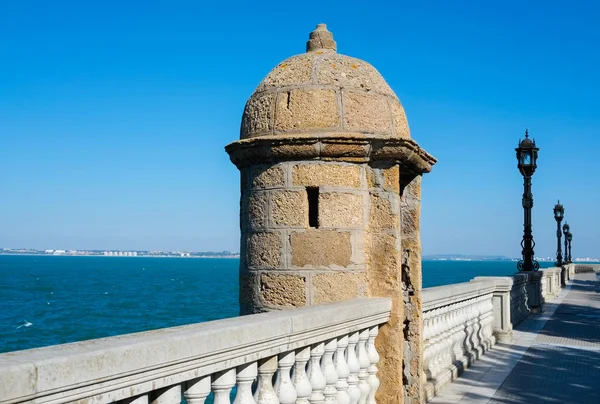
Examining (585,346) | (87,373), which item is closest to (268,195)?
(87,373)

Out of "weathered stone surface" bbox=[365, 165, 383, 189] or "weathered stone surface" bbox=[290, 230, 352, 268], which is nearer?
"weathered stone surface" bbox=[290, 230, 352, 268]

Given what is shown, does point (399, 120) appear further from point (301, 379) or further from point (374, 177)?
point (301, 379)

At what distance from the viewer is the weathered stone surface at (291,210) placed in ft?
16.4

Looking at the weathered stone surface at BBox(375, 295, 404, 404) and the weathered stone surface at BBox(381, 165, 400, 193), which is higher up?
the weathered stone surface at BBox(381, 165, 400, 193)

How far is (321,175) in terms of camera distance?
5039 mm

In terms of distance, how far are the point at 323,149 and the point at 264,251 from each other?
0.82 meters

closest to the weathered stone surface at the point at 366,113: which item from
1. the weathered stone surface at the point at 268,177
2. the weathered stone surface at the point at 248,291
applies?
the weathered stone surface at the point at 268,177

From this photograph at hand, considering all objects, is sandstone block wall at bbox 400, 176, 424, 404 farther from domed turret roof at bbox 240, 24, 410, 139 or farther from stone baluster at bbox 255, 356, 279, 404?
stone baluster at bbox 255, 356, 279, 404

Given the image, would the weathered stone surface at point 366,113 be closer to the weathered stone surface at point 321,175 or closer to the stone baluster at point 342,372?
the weathered stone surface at point 321,175

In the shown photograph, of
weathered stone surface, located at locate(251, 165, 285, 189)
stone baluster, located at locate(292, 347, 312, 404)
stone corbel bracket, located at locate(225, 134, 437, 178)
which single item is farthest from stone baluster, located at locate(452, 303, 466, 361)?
stone baluster, located at locate(292, 347, 312, 404)

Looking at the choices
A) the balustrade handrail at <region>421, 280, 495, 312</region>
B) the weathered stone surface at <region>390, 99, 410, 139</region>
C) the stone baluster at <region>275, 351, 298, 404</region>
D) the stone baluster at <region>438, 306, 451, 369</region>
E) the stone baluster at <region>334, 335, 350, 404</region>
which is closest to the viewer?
the stone baluster at <region>275, 351, 298, 404</region>

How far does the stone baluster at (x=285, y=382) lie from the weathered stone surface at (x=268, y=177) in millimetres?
1610

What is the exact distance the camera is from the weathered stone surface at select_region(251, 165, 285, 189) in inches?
200

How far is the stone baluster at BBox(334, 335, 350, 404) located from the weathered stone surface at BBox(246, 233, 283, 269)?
84cm
